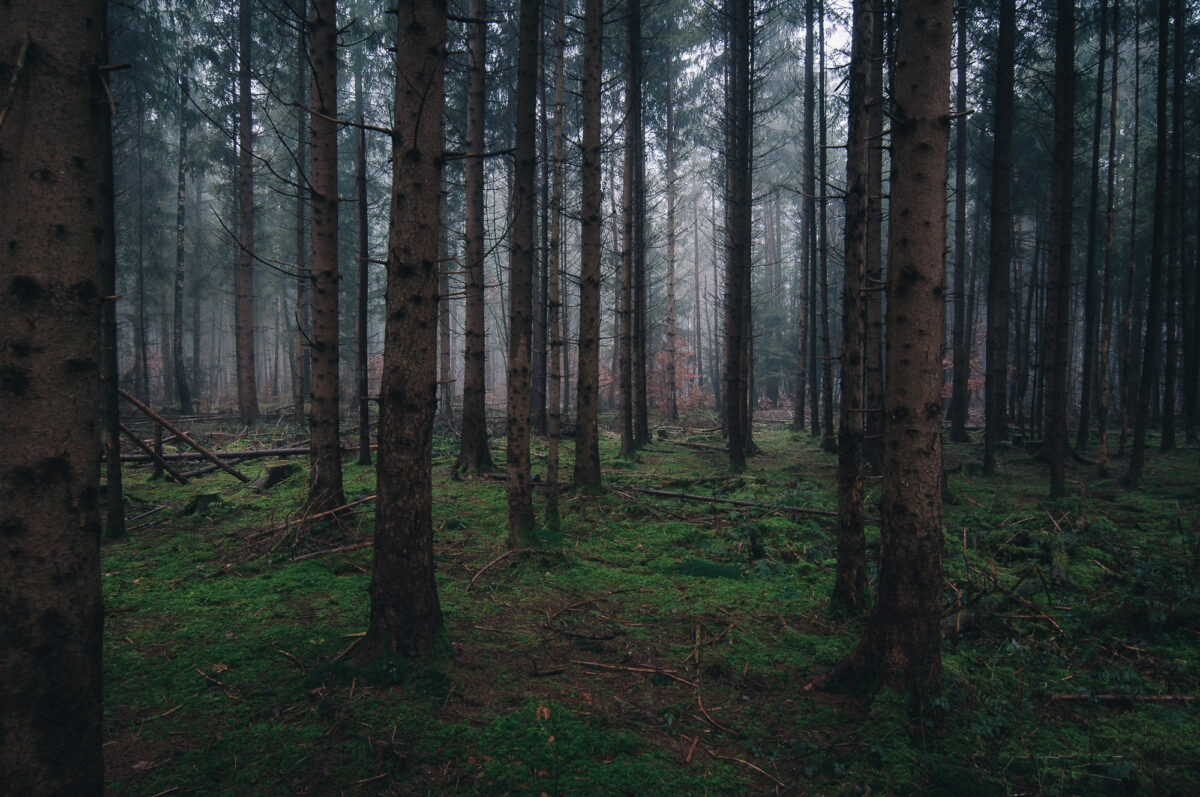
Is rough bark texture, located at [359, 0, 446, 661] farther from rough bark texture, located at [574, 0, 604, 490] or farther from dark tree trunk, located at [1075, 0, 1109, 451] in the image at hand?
dark tree trunk, located at [1075, 0, 1109, 451]

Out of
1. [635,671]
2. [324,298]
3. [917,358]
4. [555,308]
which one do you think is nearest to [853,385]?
[917,358]

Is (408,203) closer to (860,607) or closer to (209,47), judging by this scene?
(860,607)

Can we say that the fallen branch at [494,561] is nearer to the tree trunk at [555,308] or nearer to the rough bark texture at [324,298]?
the tree trunk at [555,308]

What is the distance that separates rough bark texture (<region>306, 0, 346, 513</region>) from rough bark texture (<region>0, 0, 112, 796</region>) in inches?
197

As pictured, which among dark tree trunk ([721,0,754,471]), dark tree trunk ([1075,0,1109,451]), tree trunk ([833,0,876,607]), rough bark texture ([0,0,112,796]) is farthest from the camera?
dark tree trunk ([721,0,754,471])

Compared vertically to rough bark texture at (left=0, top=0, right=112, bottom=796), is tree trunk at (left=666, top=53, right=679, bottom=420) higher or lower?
higher

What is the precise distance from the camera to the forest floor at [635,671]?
2.90 m

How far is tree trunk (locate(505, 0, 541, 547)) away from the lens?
6.32 metres

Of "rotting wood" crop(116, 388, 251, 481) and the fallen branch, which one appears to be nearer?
the fallen branch

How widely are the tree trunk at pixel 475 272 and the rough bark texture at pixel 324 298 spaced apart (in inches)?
119

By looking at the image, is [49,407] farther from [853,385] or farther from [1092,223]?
[1092,223]

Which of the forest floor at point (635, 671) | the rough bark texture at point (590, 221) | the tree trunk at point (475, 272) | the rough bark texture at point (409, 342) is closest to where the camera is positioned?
the forest floor at point (635, 671)

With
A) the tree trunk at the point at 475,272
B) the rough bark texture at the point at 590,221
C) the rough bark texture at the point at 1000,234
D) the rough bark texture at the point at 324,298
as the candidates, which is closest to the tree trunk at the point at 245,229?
the tree trunk at the point at 475,272

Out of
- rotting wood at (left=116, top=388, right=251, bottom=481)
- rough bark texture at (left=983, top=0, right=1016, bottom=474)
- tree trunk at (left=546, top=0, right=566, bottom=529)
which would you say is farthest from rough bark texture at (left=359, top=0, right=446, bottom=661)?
rough bark texture at (left=983, top=0, right=1016, bottom=474)
